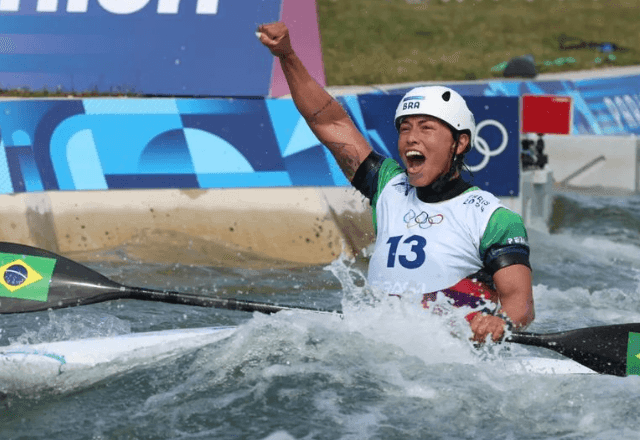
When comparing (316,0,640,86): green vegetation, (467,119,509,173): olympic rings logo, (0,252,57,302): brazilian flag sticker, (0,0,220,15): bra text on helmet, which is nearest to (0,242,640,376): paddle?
(0,252,57,302): brazilian flag sticker

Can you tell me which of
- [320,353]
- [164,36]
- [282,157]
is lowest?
[320,353]

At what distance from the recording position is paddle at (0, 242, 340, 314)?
5527mm

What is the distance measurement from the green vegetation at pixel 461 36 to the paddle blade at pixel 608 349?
40.0ft

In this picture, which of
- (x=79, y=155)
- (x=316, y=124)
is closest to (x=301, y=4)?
(x=79, y=155)

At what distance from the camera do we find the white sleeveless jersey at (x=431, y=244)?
4.82m

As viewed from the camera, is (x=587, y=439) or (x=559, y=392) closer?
(x=587, y=439)

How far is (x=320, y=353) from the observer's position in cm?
525

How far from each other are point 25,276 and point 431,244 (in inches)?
88.3

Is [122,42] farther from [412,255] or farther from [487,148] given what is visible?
[412,255]

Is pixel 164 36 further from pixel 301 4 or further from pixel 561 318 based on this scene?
pixel 561 318

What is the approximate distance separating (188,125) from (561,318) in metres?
3.80

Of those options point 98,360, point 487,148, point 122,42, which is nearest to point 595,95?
point 487,148

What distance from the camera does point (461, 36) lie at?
75.5ft

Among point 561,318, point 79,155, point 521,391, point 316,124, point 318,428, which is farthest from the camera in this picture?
point 79,155
